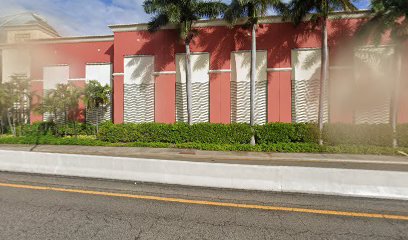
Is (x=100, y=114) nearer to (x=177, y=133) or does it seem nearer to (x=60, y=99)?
(x=60, y=99)

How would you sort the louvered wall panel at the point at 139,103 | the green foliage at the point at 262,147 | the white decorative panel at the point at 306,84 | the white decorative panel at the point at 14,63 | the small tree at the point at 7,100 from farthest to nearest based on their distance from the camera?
the white decorative panel at the point at 14,63 → the louvered wall panel at the point at 139,103 → the small tree at the point at 7,100 → the white decorative panel at the point at 306,84 → the green foliage at the point at 262,147

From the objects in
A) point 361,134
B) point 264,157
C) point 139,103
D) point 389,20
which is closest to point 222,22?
point 139,103

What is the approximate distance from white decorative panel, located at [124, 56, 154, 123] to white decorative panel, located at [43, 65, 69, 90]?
6.67 meters

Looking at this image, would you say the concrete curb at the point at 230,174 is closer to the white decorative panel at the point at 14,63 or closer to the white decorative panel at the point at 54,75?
the white decorative panel at the point at 54,75

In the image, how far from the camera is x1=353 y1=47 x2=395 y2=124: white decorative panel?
15188mm

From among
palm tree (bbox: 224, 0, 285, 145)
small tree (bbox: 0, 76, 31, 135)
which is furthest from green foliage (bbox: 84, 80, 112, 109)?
palm tree (bbox: 224, 0, 285, 145)

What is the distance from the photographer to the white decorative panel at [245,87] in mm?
17438

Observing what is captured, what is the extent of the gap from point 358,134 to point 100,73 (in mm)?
20592

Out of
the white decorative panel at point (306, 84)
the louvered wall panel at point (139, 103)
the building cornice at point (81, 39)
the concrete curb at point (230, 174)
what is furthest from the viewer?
the building cornice at point (81, 39)

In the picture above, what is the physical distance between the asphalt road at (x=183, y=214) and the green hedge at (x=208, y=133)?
9.83 m

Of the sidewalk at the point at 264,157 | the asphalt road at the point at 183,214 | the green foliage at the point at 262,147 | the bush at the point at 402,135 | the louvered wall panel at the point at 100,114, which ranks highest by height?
the louvered wall panel at the point at 100,114

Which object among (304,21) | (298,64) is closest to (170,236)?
(298,64)

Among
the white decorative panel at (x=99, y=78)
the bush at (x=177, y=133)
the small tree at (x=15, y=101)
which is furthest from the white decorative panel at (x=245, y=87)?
the small tree at (x=15, y=101)

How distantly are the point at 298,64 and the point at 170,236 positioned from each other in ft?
53.6
